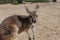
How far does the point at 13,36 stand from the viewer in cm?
483

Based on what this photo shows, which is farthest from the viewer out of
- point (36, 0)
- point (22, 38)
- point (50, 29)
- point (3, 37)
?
point (36, 0)

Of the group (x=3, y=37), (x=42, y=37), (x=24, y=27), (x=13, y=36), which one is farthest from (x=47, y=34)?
(x=3, y=37)

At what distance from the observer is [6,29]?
460 cm

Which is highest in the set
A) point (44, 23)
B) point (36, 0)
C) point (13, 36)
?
point (13, 36)

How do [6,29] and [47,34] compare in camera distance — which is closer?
[6,29]

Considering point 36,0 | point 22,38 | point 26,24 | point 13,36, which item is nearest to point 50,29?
point 22,38

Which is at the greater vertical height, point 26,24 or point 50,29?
point 26,24

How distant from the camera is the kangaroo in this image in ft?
14.9

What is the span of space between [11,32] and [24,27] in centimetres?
166

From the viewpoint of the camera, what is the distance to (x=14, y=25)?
526 centimetres

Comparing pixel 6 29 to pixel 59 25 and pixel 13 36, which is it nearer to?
pixel 13 36

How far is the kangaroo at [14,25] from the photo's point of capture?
4.54m

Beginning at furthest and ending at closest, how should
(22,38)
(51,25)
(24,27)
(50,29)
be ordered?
1. (51,25)
2. (50,29)
3. (22,38)
4. (24,27)

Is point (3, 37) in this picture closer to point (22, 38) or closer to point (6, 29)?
point (6, 29)
